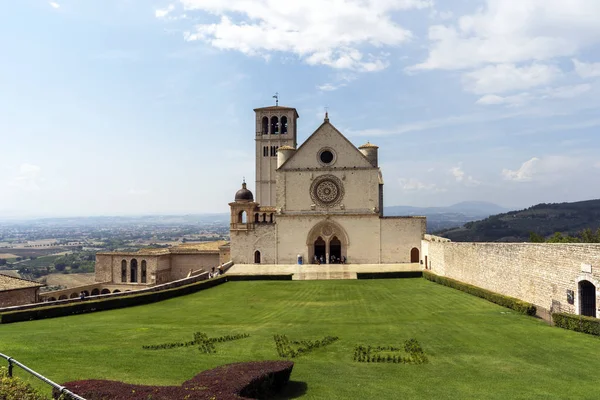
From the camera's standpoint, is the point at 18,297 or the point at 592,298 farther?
the point at 18,297

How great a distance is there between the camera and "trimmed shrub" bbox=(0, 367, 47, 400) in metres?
7.76

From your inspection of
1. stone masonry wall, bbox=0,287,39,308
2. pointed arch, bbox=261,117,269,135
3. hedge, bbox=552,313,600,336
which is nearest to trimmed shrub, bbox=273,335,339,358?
hedge, bbox=552,313,600,336

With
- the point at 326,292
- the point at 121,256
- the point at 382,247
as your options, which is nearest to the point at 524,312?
the point at 326,292

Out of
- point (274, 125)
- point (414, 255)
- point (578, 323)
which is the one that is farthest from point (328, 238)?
point (578, 323)

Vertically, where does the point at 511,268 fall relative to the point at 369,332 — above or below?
above

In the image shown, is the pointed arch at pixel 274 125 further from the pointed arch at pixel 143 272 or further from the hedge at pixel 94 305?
the hedge at pixel 94 305

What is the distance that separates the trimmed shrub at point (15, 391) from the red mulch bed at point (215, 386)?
0.51 meters

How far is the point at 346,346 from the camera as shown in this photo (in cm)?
1606

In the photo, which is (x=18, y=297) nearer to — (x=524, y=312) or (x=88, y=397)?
(x=88, y=397)

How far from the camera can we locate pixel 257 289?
1330 inches

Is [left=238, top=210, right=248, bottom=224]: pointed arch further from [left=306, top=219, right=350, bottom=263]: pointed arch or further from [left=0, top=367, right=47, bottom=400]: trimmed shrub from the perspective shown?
[left=0, top=367, right=47, bottom=400]: trimmed shrub

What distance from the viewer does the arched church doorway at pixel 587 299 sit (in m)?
19.0

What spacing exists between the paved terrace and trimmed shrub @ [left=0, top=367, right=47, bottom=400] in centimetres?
3147

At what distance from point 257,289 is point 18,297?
15447mm
